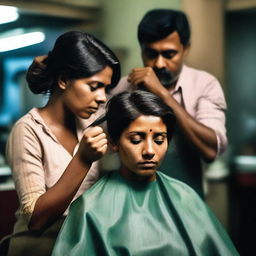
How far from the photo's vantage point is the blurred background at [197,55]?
150 cm

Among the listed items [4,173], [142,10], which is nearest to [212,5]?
[142,10]

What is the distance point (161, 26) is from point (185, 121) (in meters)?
0.31

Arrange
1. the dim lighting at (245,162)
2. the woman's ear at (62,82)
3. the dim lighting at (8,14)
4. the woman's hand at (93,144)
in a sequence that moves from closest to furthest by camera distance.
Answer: the woman's hand at (93,144), the woman's ear at (62,82), the dim lighting at (8,14), the dim lighting at (245,162)

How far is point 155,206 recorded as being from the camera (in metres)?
1.28

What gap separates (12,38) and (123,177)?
606mm

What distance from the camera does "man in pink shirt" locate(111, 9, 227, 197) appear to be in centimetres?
138

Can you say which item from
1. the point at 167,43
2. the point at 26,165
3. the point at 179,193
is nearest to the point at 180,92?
the point at 167,43

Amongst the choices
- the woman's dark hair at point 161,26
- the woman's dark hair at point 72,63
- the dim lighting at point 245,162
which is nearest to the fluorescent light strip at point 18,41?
the woman's dark hair at point 72,63

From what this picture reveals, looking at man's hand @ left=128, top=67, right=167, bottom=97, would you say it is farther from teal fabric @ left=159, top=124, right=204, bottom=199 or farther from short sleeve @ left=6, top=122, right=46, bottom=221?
short sleeve @ left=6, top=122, right=46, bottom=221

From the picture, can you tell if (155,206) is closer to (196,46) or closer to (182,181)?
(182,181)

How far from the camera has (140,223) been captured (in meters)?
1.21

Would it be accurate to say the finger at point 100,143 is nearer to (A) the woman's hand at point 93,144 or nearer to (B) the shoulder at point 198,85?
(A) the woman's hand at point 93,144

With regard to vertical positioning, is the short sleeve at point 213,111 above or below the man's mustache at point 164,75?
below

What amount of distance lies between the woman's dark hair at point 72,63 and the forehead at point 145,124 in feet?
0.53
